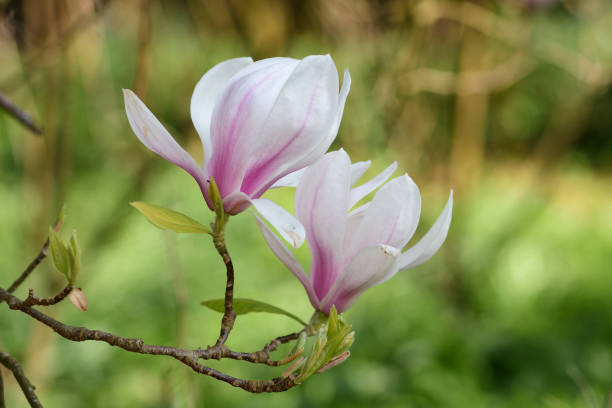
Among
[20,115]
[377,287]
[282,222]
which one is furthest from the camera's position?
[377,287]

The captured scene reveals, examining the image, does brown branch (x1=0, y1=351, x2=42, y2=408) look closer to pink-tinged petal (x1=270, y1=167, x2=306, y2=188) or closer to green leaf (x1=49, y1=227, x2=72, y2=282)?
green leaf (x1=49, y1=227, x2=72, y2=282)

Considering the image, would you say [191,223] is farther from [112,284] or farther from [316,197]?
[112,284]

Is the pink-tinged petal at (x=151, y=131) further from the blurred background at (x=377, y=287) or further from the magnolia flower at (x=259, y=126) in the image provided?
the blurred background at (x=377, y=287)

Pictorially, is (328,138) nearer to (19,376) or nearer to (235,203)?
(235,203)

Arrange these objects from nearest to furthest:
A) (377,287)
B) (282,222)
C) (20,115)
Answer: (282,222) < (20,115) < (377,287)

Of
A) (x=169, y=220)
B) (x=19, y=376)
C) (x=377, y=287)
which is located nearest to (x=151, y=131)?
(x=169, y=220)

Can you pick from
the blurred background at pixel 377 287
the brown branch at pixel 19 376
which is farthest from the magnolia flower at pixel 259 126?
the blurred background at pixel 377 287

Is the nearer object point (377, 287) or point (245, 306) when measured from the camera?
point (245, 306)

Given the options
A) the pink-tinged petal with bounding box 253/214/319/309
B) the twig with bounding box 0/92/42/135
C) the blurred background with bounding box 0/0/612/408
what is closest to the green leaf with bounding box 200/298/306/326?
the pink-tinged petal with bounding box 253/214/319/309

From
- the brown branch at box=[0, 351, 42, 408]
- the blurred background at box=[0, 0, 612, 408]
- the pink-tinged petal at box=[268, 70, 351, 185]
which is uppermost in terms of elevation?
the pink-tinged petal at box=[268, 70, 351, 185]
